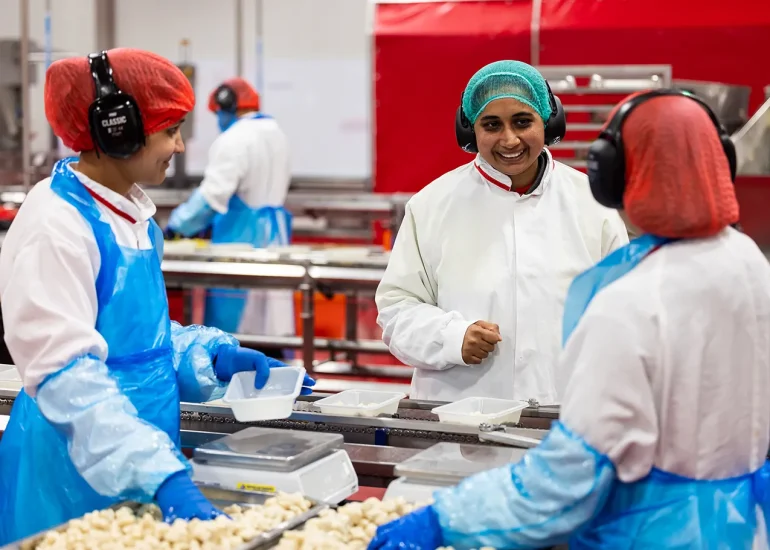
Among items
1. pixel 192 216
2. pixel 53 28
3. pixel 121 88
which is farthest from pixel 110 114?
pixel 53 28

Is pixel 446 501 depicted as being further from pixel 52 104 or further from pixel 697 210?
pixel 52 104

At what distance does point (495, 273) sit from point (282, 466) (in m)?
0.94

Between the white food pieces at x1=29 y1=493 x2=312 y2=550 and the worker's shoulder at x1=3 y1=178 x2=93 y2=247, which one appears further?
the worker's shoulder at x1=3 y1=178 x2=93 y2=247

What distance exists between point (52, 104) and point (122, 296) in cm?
36

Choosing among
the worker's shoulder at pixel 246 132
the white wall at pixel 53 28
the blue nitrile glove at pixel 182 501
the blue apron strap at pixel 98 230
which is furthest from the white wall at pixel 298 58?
the blue nitrile glove at pixel 182 501

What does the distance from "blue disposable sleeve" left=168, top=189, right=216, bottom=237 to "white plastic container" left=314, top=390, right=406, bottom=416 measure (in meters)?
3.88

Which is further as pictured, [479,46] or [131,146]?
[479,46]

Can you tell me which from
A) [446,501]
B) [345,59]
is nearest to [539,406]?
[446,501]

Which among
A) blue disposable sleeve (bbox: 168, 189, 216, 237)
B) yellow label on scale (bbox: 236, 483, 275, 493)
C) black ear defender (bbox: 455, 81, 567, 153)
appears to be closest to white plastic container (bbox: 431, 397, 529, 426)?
yellow label on scale (bbox: 236, 483, 275, 493)

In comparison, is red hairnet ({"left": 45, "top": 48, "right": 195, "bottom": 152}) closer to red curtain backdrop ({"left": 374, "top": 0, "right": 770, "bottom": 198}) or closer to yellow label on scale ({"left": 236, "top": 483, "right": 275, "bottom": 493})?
yellow label on scale ({"left": 236, "top": 483, "right": 275, "bottom": 493})

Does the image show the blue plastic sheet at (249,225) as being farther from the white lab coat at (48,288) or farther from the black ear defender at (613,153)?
the black ear defender at (613,153)

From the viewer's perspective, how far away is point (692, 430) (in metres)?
1.30

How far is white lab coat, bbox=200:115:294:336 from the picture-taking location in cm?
546

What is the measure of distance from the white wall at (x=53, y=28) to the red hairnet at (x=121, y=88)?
7.52 meters
